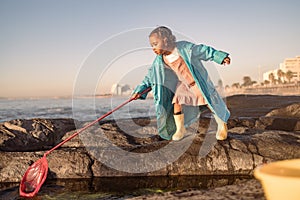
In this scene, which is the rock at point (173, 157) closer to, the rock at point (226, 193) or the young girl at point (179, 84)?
the young girl at point (179, 84)

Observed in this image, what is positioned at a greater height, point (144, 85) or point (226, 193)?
point (144, 85)

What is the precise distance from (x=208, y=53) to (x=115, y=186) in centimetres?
247

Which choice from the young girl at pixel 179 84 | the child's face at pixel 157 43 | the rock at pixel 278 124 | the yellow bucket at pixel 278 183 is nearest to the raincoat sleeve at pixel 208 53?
the young girl at pixel 179 84

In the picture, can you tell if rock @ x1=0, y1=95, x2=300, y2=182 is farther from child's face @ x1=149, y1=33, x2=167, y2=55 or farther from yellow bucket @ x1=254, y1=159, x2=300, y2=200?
yellow bucket @ x1=254, y1=159, x2=300, y2=200

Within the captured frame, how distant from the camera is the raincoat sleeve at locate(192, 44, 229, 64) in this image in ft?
16.8

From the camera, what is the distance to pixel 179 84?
5.64 m

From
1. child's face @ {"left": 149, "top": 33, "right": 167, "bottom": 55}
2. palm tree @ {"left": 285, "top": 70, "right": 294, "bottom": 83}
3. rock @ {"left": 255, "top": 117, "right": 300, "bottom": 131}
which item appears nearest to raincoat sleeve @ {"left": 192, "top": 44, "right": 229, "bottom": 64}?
child's face @ {"left": 149, "top": 33, "right": 167, "bottom": 55}

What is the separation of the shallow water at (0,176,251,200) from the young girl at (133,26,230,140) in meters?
0.91

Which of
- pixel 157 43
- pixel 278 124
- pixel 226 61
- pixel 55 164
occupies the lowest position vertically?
pixel 55 164

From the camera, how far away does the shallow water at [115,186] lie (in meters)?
4.20

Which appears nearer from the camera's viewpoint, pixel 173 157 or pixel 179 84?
pixel 173 157

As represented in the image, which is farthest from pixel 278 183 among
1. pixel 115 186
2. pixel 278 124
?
pixel 278 124

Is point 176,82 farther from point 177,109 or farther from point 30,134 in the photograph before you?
point 30,134

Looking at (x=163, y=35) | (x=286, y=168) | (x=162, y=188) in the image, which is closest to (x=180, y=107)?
(x=163, y=35)
